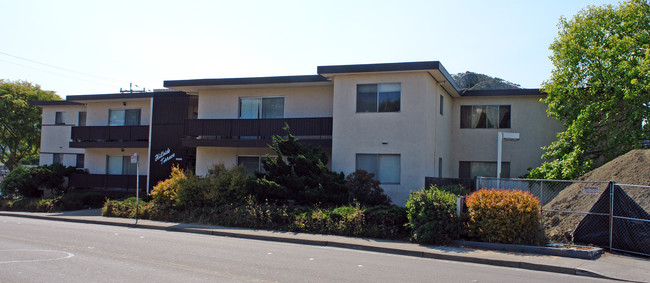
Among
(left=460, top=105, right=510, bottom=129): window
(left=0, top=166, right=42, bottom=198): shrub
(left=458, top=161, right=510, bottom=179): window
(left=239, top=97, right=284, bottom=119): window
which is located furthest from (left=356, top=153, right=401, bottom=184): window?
(left=0, top=166, right=42, bottom=198): shrub

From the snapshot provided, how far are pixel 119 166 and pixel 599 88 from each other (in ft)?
73.3

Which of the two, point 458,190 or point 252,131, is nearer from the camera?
point 458,190

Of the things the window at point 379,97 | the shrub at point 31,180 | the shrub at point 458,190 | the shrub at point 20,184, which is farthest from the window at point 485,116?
the shrub at point 20,184

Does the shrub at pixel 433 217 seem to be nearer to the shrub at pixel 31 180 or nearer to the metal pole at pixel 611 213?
A: the metal pole at pixel 611 213

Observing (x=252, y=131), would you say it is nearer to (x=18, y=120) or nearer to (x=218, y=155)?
(x=218, y=155)

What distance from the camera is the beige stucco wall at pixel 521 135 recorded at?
2033cm

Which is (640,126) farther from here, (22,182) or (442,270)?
(22,182)

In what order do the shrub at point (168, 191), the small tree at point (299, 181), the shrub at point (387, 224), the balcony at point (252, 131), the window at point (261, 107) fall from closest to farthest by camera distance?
the shrub at point (387, 224) < the small tree at point (299, 181) < the shrub at point (168, 191) < the balcony at point (252, 131) < the window at point (261, 107)

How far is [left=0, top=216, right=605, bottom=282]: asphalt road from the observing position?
338 inches

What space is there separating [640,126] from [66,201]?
2296cm

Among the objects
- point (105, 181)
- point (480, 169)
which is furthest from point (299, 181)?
point (105, 181)

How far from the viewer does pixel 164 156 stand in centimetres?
2392

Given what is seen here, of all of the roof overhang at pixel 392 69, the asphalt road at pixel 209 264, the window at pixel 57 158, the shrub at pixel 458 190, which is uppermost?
the roof overhang at pixel 392 69

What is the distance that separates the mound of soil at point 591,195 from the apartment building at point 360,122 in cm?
515
